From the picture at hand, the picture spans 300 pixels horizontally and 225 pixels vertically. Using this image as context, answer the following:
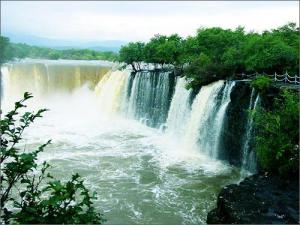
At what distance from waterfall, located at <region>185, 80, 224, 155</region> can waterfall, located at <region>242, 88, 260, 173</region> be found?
212 centimetres

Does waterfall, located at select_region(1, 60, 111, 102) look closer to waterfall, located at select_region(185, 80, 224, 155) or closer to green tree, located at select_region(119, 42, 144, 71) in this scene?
green tree, located at select_region(119, 42, 144, 71)

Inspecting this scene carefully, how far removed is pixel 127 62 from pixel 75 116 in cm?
688

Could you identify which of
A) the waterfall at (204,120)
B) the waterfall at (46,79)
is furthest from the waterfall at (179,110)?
the waterfall at (46,79)

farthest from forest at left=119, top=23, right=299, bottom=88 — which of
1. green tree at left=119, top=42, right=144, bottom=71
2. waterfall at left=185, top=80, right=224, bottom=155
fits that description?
waterfall at left=185, top=80, right=224, bottom=155

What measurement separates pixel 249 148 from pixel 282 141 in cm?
318

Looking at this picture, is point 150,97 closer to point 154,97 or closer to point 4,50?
point 154,97

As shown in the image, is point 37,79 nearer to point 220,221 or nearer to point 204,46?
point 204,46

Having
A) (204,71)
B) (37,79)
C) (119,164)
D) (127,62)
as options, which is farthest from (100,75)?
(119,164)

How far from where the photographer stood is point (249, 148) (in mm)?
15336

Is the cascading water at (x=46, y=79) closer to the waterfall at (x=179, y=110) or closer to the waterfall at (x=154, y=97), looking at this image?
the waterfall at (x=154, y=97)

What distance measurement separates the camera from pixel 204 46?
86.0 feet

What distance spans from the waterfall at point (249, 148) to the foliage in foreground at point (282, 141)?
2.09 metres

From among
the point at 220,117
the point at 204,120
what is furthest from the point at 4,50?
the point at 220,117

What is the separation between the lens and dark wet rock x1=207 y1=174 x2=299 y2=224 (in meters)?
9.32
